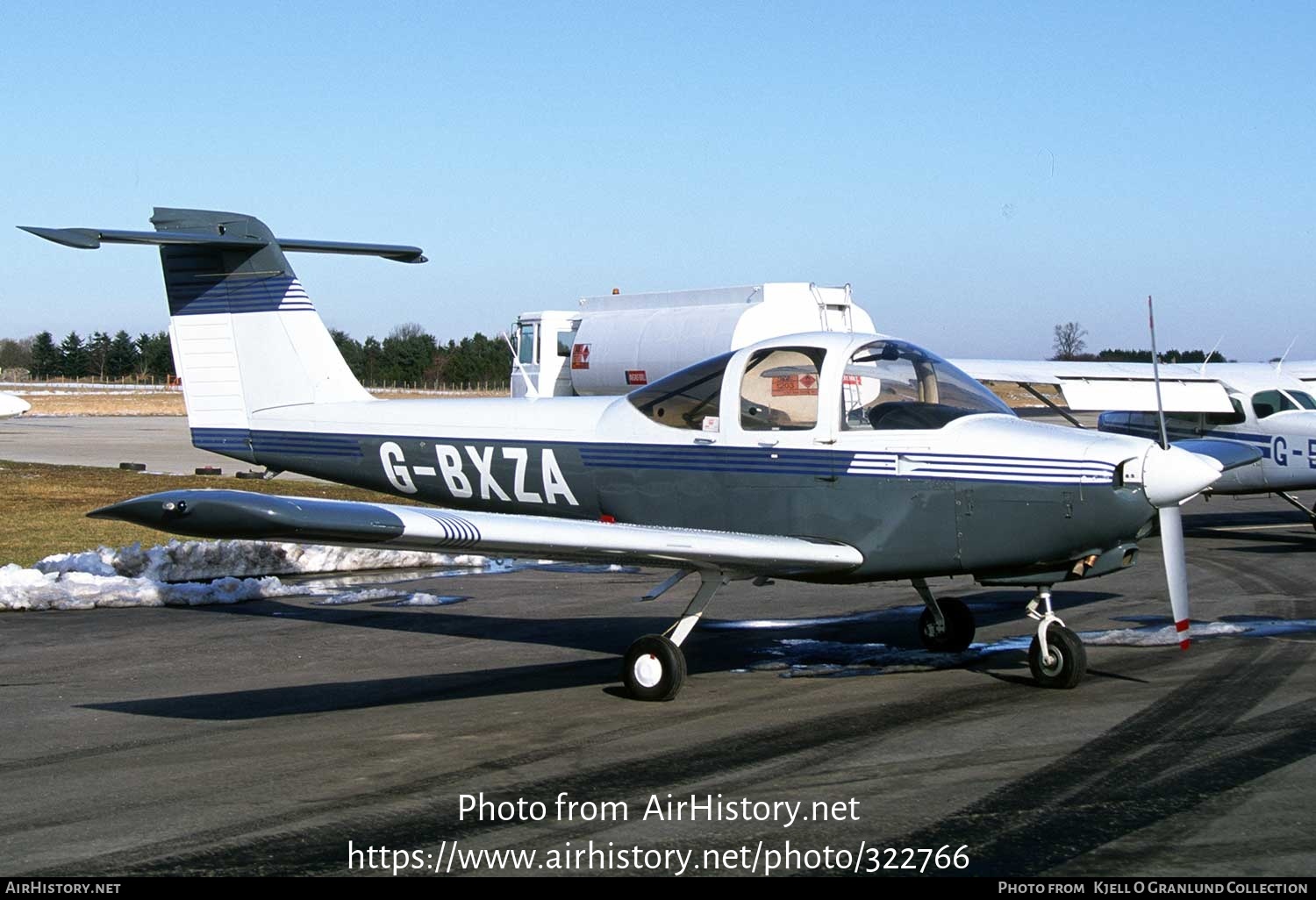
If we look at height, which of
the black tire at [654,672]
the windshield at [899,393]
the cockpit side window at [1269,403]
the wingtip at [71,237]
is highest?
the wingtip at [71,237]

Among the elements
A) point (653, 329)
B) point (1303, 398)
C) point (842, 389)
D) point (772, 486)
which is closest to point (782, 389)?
point (842, 389)

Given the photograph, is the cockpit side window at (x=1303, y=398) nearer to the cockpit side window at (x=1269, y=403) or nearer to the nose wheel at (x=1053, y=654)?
the cockpit side window at (x=1269, y=403)

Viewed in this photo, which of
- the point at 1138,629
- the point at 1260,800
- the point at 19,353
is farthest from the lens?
the point at 19,353

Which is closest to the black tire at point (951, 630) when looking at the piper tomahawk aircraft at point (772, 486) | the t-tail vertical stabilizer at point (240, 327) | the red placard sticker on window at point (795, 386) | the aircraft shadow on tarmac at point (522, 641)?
the piper tomahawk aircraft at point (772, 486)

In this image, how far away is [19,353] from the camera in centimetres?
15012

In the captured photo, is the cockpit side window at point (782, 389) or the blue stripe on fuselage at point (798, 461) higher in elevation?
the cockpit side window at point (782, 389)

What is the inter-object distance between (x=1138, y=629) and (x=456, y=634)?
5.39 m

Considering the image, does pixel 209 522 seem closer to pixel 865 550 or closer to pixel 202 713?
pixel 202 713

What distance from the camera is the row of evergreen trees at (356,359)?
307 feet

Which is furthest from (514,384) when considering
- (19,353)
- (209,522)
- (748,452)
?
(19,353)

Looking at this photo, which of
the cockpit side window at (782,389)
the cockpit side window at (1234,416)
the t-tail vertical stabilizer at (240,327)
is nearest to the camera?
the cockpit side window at (782,389)

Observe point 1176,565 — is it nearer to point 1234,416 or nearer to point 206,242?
point 206,242

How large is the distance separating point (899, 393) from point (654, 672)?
2363 millimetres

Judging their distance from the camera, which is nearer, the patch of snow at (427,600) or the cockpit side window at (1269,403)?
the patch of snow at (427,600)
